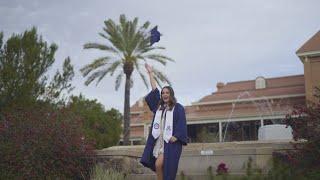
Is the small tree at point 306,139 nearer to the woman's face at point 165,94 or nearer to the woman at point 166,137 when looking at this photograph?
the woman at point 166,137

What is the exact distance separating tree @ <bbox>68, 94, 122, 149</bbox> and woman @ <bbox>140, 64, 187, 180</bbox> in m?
26.9

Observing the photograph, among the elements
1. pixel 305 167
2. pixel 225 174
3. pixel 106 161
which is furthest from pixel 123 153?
pixel 305 167

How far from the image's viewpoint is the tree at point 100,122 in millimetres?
34309

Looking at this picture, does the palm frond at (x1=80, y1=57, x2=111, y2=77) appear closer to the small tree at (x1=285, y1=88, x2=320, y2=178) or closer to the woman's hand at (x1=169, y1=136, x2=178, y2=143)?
the small tree at (x1=285, y1=88, x2=320, y2=178)

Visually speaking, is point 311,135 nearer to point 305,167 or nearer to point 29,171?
point 305,167

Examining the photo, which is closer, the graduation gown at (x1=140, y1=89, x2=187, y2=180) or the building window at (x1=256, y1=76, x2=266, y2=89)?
the graduation gown at (x1=140, y1=89, x2=187, y2=180)

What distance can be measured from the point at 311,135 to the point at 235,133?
29.1m

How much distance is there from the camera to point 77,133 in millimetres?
11531

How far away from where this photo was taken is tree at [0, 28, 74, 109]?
71.8ft

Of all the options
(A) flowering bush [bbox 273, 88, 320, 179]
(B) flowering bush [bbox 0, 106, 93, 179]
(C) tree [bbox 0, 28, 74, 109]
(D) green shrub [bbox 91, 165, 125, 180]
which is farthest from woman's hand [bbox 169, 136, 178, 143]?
(C) tree [bbox 0, 28, 74, 109]

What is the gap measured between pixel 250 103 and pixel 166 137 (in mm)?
33293

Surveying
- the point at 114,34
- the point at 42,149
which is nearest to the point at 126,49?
the point at 114,34

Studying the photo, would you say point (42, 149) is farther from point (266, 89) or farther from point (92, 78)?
point (266, 89)

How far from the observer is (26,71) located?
22.2 metres
